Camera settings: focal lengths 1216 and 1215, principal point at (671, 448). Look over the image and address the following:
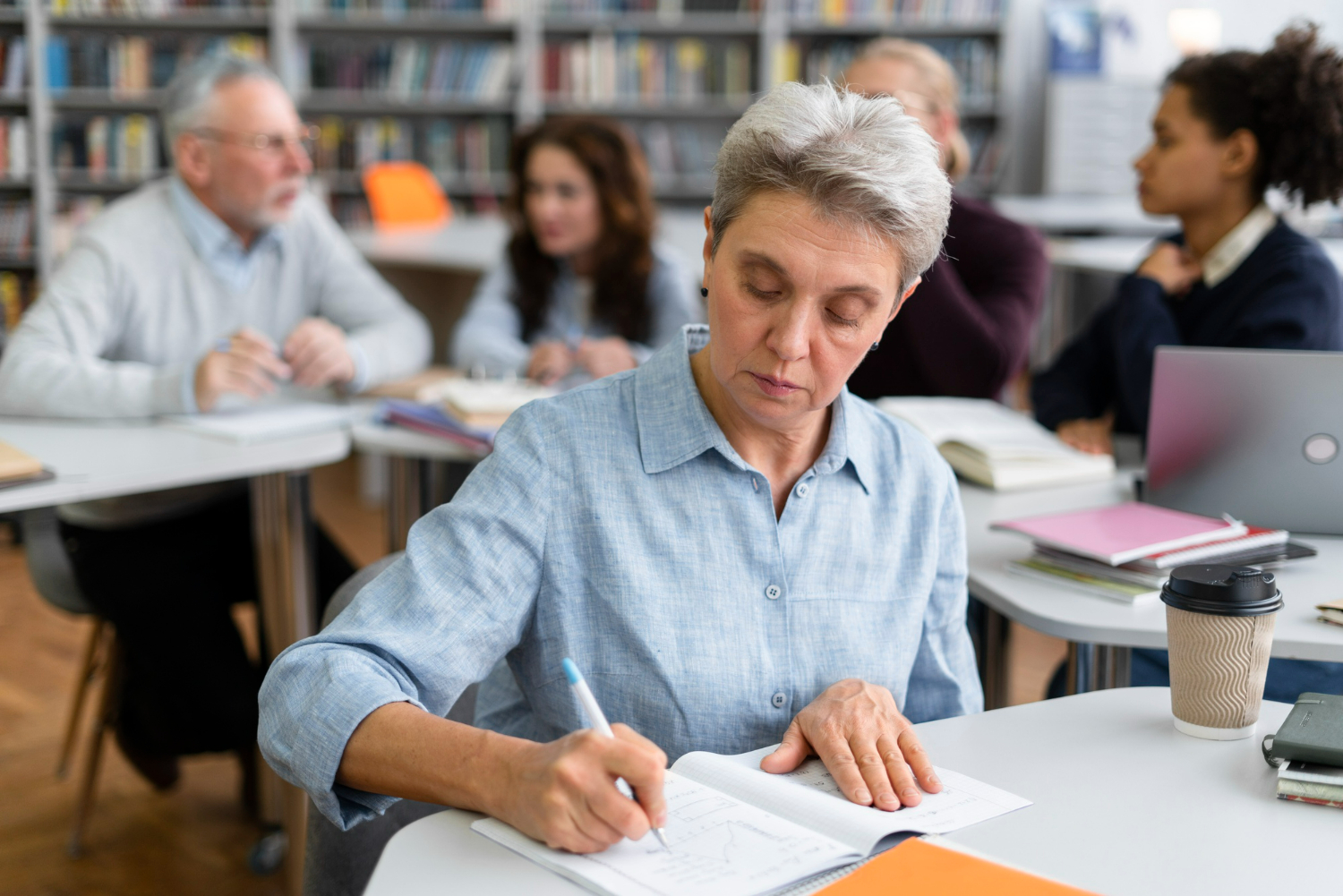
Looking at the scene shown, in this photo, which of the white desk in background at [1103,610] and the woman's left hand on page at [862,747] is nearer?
the woman's left hand on page at [862,747]

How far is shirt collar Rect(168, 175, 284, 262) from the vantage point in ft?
8.09

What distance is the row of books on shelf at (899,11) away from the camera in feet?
21.2

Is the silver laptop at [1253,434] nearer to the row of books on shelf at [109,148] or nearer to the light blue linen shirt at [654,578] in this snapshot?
the light blue linen shirt at [654,578]

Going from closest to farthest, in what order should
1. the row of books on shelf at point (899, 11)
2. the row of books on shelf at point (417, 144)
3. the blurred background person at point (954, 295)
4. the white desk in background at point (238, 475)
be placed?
the white desk in background at point (238, 475)
the blurred background person at point (954, 295)
the row of books on shelf at point (417, 144)
the row of books on shelf at point (899, 11)

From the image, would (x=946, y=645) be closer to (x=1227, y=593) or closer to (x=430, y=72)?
(x=1227, y=593)

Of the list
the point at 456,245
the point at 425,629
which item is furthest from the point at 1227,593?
the point at 456,245

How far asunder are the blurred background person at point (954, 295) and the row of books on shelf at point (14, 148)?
4.84 metres

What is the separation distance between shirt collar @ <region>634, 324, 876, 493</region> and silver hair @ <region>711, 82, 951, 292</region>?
17 centimetres

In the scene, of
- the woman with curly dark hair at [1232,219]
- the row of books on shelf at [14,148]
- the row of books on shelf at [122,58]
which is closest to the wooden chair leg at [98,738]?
the woman with curly dark hair at [1232,219]

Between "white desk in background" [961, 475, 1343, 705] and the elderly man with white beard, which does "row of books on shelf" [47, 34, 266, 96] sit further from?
"white desk in background" [961, 475, 1343, 705]

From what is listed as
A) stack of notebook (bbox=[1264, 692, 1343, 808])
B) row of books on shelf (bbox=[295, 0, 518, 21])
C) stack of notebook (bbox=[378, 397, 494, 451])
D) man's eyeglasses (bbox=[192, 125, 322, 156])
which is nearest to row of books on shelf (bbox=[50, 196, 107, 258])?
row of books on shelf (bbox=[295, 0, 518, 21])

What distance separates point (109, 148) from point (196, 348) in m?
4.10

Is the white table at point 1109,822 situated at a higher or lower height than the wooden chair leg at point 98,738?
higher

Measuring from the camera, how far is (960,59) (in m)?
6.67
